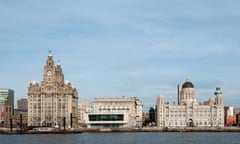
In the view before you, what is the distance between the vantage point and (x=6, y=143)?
386 feet

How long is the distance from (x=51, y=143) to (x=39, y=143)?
2516 millimetres

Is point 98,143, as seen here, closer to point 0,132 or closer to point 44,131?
point 44,131

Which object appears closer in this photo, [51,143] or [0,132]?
[51,143]

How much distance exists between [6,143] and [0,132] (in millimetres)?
81740

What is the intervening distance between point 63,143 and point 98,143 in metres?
7.55

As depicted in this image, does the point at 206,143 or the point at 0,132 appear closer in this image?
the point at 206,143

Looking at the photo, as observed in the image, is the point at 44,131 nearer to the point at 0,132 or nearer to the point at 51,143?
the point at 0,132

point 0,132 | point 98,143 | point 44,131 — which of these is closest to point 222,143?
point 98,143

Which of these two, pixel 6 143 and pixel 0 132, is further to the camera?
pixel 0 132

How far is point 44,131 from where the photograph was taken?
189 m

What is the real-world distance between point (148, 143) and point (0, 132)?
94.7 m

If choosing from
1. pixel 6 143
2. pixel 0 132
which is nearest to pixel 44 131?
pixel 0 132

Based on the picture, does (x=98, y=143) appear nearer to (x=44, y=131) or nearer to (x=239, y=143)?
(x=239, y=143)

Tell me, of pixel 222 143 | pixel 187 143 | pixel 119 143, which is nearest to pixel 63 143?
pixel 119 143
